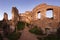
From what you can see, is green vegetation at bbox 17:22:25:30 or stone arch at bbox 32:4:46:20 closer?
green vegetation at bbox 17:22:25:30

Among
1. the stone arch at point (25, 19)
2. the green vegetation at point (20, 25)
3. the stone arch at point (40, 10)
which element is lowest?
the green vegetation at point (20, 25)

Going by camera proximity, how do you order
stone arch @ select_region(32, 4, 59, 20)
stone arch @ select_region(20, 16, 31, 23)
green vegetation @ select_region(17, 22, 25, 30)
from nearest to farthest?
green vegetation @ select_region(17, 22, 25, 30) → stone arch @ select_region(32, 4, 59, 20) → stone arch @ select_region(20, 16, 31, 23)

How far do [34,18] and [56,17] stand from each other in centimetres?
512

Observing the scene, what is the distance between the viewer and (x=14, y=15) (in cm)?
3053

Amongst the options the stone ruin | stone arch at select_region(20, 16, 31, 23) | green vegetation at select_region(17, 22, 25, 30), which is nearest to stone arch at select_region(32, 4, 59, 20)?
the stone ruin

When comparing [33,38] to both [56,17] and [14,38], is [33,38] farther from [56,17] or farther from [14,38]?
[56,17]

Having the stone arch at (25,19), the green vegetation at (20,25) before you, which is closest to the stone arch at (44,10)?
the stone arch at (25,19)

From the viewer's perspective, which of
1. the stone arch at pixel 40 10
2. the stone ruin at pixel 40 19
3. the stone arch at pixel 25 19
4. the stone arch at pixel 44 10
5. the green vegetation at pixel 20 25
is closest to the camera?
the green vegetation at pixel 20 25

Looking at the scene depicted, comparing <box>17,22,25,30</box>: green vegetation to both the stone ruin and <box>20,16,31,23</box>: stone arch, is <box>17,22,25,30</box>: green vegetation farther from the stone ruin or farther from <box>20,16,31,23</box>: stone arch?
<box>20,16,31,23</box>: stone arch

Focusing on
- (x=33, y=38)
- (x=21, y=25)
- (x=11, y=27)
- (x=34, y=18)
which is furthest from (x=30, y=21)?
(x=33, y=38)

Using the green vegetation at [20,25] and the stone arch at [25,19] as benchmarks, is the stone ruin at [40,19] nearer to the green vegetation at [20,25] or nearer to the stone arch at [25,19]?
the stone arch at [25,19]

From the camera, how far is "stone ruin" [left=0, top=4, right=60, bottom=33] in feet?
91.2

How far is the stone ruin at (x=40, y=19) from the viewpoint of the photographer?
1095 inches

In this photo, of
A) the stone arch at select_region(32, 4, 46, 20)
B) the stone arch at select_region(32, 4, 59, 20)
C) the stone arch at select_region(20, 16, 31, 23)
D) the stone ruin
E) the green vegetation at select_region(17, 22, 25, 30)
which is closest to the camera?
the green vegetation at select_region(17, 22, 25, 30)
